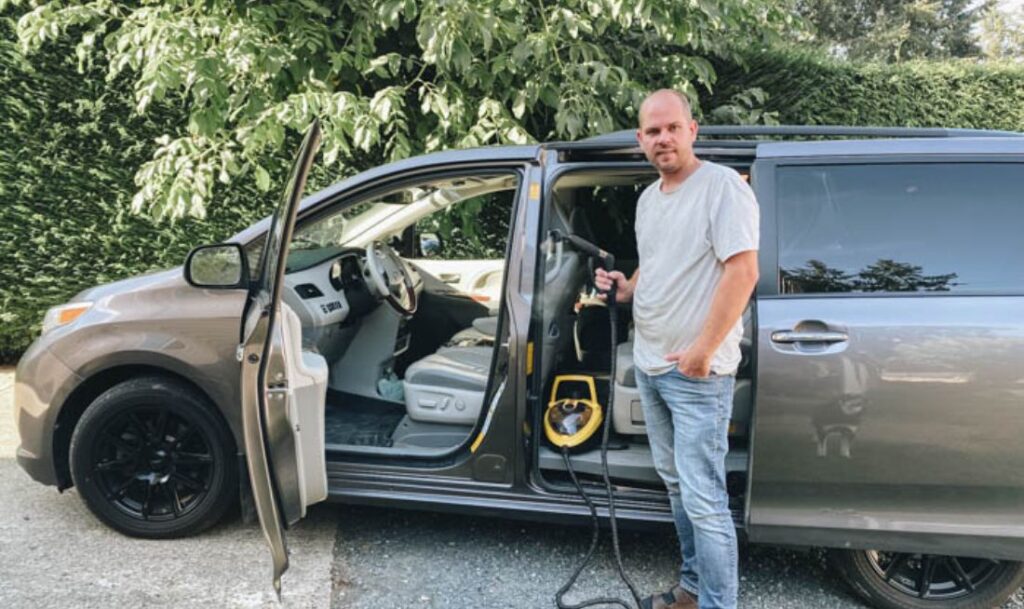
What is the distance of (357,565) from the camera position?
2.87 metres

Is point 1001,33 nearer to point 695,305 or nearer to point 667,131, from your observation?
point 667,131

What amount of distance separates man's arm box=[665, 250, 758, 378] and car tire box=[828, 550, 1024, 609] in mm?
1099

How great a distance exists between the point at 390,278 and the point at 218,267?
1011 mm

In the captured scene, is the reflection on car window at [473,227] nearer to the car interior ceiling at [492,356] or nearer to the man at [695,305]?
the car interior ceiling at [492,356]

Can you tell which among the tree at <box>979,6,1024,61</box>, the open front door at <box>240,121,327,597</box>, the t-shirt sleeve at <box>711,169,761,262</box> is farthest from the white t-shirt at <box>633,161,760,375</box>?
the tree at <box>979,6,1024,61</box>

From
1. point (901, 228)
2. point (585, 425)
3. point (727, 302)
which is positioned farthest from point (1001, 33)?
point (727, 302)

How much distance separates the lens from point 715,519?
7.43 ft

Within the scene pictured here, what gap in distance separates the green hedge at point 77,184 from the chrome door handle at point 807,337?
3492 mm

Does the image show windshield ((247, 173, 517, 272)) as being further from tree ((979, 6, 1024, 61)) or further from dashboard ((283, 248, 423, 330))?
tree ((979, 6, 1024, 61))

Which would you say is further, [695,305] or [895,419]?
[895,419]

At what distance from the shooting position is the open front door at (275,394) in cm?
228

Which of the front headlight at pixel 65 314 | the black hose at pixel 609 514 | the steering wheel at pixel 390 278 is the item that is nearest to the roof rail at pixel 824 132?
the black hose at pixel 609 514

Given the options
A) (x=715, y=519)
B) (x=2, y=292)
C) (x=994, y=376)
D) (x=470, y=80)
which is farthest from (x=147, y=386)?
(x=2, y=292)

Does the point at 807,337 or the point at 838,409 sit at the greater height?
the point at 807,337
